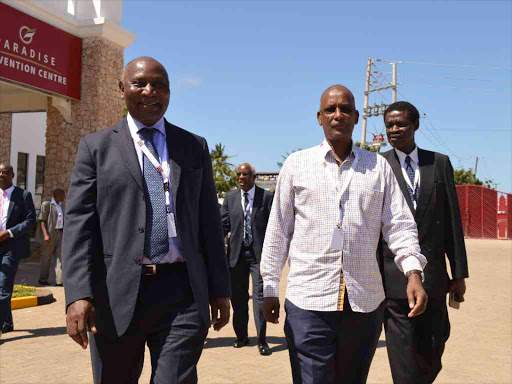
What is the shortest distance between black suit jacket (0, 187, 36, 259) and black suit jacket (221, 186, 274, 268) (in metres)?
2.37

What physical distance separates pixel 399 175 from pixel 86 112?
41.1ft

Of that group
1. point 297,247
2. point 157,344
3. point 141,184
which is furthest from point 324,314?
point 141,184

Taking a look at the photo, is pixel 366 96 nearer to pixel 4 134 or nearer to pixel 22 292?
pixel 4 134

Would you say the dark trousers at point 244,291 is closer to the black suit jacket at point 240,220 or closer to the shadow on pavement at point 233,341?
the black suit jacket at point 240,220

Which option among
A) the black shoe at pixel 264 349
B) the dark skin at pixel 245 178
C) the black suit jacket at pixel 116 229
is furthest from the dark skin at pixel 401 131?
the dark skin at pixel 245 178

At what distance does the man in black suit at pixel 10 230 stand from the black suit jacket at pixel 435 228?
4.73 metres

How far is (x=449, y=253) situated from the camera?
4051 millimetres

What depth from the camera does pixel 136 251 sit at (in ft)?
8.82

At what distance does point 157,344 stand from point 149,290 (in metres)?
0.26

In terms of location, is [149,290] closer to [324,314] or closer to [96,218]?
[96,218]

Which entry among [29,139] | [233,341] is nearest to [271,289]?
[233,341]

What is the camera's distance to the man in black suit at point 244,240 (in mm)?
7012

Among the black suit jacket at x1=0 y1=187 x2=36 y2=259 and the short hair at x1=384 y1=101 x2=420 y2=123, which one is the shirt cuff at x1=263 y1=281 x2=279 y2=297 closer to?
the short hair at x1=384 y1=101 x2=420 y2=123

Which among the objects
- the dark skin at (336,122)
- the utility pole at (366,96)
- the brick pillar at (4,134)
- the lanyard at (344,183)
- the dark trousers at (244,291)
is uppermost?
the utility pole at (366,96)
